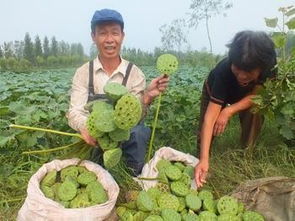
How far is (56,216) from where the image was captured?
2363mm

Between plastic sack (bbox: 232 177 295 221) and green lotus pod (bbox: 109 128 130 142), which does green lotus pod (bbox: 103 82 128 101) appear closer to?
green lotus pod (bbox: 109 128 130 142)

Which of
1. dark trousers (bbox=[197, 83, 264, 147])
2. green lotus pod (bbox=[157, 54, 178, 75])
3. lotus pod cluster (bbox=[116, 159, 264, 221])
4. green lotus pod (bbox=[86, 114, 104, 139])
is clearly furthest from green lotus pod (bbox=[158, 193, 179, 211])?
dark trousers (bbox=[197, 83, 264, 147])

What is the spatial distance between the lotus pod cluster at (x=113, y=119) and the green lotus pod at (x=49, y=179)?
1.13 ft

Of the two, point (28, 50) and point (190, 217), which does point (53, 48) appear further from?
point (190, 217)

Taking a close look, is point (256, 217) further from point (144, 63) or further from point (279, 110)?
point (144, 63)

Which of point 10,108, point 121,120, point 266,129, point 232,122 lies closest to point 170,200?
point 121,120

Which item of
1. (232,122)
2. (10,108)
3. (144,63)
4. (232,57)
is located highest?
(232,57)

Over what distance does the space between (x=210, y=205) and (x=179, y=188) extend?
0.23 metres

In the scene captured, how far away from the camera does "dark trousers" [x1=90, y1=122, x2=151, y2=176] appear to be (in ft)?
10.2

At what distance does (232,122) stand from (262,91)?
6.71 feet

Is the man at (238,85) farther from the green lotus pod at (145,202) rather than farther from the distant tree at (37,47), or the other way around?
the distant tree at (37,47)

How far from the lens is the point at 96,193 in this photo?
2.56 m

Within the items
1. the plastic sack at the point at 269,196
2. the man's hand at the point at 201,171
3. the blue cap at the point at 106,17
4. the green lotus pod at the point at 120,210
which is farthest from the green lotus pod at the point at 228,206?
the blue cap at the point at 106,17

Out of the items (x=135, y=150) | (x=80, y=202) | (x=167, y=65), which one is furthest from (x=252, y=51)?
(x=80, y=202)
